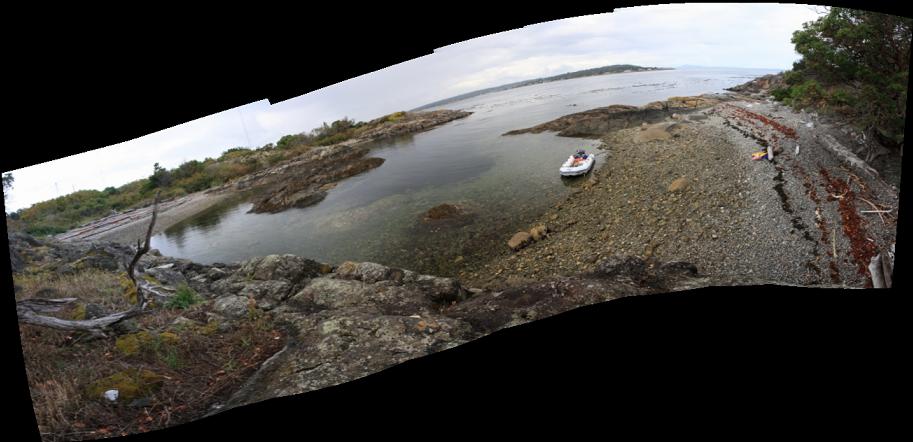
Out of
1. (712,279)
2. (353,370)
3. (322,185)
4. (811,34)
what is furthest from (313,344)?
(811,34)

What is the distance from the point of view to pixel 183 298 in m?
3.89

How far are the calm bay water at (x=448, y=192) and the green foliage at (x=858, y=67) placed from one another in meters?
0.56

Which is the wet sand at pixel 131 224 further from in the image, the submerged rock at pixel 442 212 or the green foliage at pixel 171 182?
the submerged rock at pixel 442 212

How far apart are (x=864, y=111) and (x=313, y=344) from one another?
7.49 m

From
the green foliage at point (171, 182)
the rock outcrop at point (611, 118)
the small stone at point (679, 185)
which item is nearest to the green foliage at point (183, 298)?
the green foliage at point (171, 182)

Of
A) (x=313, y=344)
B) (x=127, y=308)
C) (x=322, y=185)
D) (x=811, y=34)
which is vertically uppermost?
(x=811, y=34)

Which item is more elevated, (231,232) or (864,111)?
(231,232)

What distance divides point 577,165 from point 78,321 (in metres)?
5.84

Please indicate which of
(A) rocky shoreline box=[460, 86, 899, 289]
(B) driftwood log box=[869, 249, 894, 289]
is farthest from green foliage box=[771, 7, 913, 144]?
(B) driftwood log box=[869, 249, 894, 289]

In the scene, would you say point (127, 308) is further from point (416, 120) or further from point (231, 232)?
point (416, 120)

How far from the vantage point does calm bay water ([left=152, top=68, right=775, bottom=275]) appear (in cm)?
424

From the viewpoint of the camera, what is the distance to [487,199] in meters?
4.70

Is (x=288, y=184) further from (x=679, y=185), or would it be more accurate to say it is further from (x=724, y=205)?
(x=724, y=205)

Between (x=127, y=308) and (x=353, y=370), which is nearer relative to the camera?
(x=127, y=308)
